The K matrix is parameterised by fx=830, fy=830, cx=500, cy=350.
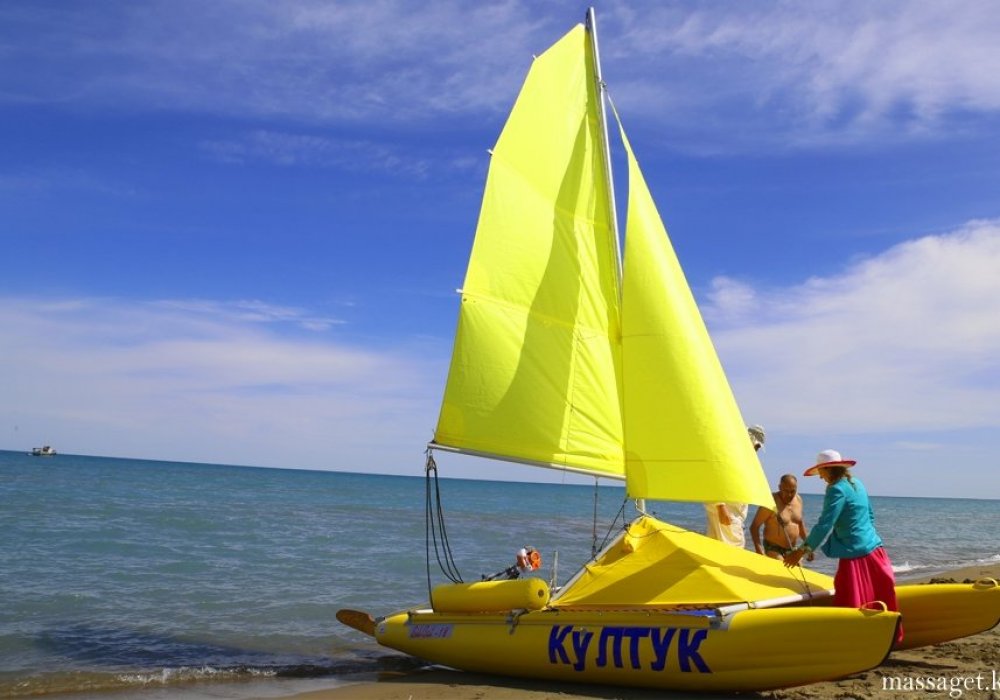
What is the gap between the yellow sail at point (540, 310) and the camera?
29.3ft

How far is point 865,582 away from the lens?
7.24 m

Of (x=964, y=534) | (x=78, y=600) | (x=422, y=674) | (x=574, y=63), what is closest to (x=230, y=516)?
(x=78, y=600)

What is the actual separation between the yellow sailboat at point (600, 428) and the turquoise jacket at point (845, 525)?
57cm

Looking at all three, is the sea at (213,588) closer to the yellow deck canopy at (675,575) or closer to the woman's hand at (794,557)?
the yellow deck canopy at (675,575)

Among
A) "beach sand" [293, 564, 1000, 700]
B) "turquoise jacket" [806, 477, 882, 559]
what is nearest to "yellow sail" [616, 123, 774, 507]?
"turquoise jacket" [806, 477, 882, 559]

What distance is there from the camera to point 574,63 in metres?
9.70

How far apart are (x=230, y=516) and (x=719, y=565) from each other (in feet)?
89.2

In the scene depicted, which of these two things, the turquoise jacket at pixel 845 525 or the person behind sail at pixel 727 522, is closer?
the turquoise jacket at pixel 845 525

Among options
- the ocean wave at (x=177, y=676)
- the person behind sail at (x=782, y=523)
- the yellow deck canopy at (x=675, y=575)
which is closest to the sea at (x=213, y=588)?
the ocean wave at (x=177, y=676)

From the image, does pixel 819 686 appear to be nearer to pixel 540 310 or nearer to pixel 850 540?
pixel 850 540

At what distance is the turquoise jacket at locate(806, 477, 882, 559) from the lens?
7145 mm

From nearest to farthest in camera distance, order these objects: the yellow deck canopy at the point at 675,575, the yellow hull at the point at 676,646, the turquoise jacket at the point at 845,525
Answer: the yellow hull at the point at 676,646 < the turquoise jacket at the point at 845,525 < the yellow deck canopy at the point at 675,575

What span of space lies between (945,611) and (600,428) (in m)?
3.62

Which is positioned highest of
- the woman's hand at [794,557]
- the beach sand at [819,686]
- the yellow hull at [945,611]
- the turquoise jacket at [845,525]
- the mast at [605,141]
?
the mast at [605,141]
